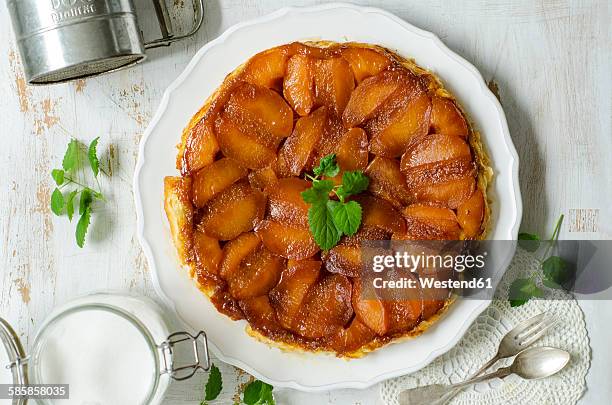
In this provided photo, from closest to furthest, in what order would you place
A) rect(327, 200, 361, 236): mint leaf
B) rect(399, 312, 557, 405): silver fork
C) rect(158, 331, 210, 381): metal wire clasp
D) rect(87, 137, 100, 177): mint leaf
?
rect(327, 200, 361, 236): mint leaf → rect(158, 331, 210, 381): metal wire clasp → rect(399, 312, 557, 405): silver fork → rect(87, 137, 100, 177): mint leaf

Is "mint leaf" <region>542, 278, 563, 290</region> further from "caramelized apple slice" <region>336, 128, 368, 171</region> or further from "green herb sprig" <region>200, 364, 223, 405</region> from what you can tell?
"green herb sprig" <region>200, 364, 223, 405</region>

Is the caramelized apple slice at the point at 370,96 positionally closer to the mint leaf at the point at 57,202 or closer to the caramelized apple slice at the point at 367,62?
the caramelized apple slice at the point at 367,62

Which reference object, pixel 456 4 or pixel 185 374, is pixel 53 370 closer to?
pixel 185 374

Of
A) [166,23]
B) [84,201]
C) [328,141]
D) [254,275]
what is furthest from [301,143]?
[84,201]

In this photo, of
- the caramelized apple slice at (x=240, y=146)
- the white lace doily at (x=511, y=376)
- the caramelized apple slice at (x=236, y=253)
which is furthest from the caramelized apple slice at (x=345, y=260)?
the white lace doily at (x=511, y=376)

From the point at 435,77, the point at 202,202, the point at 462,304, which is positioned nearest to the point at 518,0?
the point at 435,77

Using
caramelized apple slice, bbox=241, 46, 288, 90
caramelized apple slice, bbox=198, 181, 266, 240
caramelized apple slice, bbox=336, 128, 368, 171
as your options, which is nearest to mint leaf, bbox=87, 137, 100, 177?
caramelized apple slice, bbox=198, 181, 266, 240
